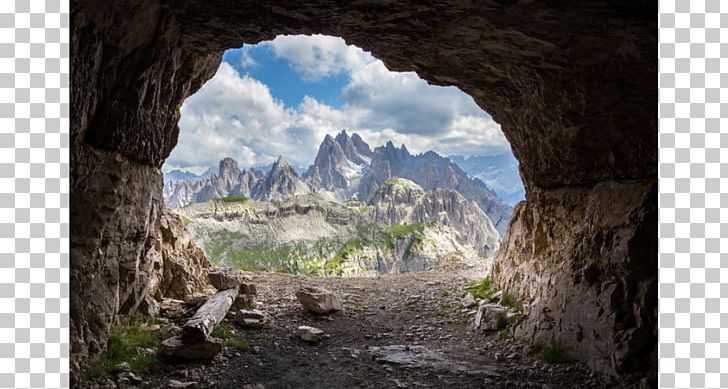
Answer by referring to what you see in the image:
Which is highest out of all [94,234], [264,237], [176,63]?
[176,63]

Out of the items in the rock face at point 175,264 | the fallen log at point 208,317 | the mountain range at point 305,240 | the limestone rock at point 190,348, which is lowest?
the mountain range at point 305,240

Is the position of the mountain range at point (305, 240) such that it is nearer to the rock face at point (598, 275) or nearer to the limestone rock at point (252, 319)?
the limestone rock at point (252, 319)

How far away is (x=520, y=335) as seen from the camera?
14.0m

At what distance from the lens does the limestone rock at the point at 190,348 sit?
Result: 11414 mm

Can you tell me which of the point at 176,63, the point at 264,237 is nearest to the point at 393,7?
the point at 176,63

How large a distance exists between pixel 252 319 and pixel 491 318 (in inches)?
352

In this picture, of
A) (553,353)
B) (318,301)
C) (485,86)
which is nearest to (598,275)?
(553,353)

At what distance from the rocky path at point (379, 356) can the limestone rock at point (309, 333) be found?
0.25 m

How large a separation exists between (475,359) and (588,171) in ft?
23.0

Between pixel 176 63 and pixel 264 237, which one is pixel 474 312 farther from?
pixel 264 237

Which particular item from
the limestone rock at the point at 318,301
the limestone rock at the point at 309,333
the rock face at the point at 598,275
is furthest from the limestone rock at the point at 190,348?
the rock face at the point at 598,275

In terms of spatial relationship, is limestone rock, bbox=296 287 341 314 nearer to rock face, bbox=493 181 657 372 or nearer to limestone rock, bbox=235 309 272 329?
limestone rock, bbox=235 309 272 329

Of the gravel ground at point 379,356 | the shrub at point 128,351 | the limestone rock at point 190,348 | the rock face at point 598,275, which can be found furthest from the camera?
the limestone rock at point 190,348

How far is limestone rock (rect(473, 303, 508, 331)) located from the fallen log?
959 centimetres
